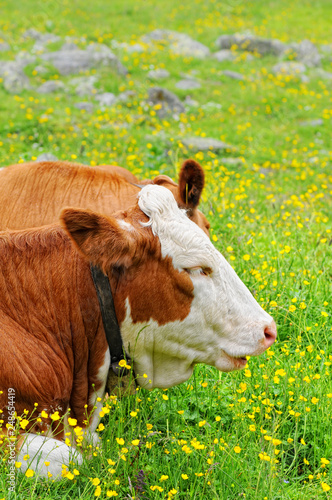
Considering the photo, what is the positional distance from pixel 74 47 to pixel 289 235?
12.0 metres

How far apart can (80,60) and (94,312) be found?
12.7 m

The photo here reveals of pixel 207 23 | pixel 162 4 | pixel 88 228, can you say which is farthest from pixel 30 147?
pixel 162 4

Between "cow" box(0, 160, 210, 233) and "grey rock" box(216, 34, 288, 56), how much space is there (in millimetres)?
15326

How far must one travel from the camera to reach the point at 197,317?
3006 mm

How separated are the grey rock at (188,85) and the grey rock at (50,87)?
9.78ft

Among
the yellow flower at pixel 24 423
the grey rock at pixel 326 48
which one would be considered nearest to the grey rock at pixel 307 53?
the grey rock at pixel 326 48

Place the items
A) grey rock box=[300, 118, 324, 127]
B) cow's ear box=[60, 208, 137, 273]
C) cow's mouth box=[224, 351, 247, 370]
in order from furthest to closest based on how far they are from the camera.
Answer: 1. grey rock box=[300, 118, 324, 127]
2. cow's mouth box=[224, 351, 247, 370]
3. cow's ear box=[60, 208, 137, 273]

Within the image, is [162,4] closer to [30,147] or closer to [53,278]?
[30,147]

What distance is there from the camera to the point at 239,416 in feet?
11.0

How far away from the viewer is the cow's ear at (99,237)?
2.53m

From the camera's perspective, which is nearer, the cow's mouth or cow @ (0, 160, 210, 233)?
the cow's mouth

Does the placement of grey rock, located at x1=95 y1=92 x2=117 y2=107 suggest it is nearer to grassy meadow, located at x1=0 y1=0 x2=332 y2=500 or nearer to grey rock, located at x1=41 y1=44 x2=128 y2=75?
grassy meadow, located at x1=0 y1=0 x2=332 y2=500

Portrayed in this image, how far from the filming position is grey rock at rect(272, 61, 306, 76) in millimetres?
16016

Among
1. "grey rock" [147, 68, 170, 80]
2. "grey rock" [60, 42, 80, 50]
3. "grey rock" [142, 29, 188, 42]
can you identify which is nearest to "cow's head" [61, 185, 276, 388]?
"grey rock" [147, 68, 170, 80]
